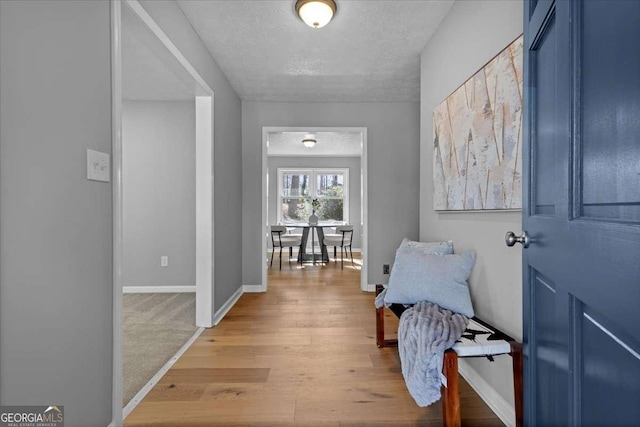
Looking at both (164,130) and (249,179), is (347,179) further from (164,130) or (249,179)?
(164,130)

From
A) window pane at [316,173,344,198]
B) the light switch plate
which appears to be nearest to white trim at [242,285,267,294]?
the light switch plate

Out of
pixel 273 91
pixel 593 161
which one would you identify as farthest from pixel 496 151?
pixel 273 91

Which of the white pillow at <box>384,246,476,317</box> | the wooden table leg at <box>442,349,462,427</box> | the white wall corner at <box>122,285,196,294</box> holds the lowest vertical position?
the white wall corner at <box>122,285,196,294</box>

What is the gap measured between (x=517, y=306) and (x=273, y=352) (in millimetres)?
1640

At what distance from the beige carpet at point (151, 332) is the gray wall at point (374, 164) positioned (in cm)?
100

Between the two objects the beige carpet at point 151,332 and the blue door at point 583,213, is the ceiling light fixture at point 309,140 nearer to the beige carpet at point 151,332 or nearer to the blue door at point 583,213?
the beige carpet at point 151,332

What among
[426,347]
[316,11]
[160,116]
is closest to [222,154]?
[160,116]

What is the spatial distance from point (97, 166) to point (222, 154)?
197cm

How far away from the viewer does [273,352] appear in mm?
2387

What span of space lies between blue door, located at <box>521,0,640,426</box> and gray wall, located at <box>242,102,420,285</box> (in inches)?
124

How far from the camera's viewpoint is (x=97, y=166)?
1384 mm

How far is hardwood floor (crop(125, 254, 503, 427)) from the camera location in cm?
165

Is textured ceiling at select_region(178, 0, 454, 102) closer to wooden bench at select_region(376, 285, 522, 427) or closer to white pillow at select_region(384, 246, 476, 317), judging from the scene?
white pillow at select_region(384, 246, 476, 317)

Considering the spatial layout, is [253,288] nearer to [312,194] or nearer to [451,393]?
[451,393]
